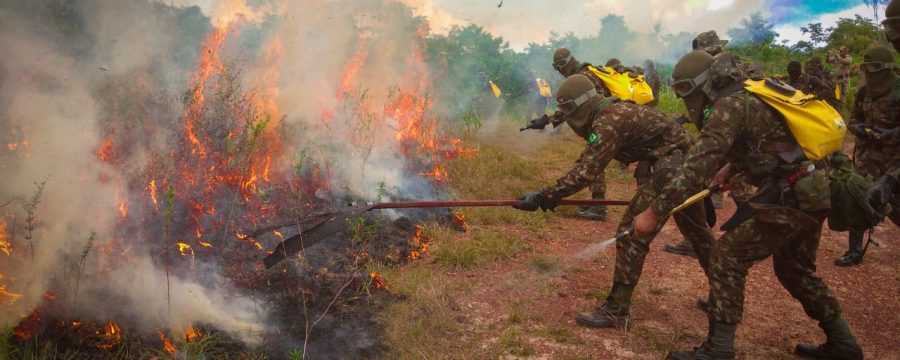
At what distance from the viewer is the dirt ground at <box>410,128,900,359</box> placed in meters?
3.66

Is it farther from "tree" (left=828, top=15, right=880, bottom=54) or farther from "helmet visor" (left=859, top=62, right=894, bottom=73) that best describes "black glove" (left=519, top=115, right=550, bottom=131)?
"tree" (left=828, top=15, right=880, bottom=54)

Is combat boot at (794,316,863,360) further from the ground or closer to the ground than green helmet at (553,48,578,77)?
closer to the ground

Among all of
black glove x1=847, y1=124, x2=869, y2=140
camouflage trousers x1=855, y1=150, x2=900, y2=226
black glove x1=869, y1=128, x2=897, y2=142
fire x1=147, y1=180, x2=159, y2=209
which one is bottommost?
fire x1=147, y1=180, x2=159, y2=209

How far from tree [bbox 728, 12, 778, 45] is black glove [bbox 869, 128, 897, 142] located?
12386 mm

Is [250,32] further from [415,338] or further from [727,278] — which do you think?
[727,278]

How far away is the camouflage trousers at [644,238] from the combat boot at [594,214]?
2782 mm

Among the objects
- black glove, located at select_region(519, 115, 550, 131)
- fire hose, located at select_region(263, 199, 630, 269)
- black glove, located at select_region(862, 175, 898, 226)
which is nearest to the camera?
black glove, located at select_region(862, 175, 898, 226)

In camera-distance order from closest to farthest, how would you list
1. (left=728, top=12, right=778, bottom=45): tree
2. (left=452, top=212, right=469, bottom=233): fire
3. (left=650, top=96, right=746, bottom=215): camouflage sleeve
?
1. (left=650, top=96, right=746, bottom=215): camouflage sleeve
2. (left=452, top=212, right=469, bottom=233): fire
3. (left=728, top=12, right=778, bottom=45): tree

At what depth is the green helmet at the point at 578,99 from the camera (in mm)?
4098

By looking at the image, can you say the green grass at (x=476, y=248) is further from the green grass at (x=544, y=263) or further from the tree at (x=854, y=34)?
the tree at (x=854, y=34)

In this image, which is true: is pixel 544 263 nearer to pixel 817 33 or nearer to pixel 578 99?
pixel 578 99

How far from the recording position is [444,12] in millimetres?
10062

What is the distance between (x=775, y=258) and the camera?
11.4ft

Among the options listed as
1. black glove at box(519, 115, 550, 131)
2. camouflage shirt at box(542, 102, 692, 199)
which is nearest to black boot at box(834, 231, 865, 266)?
camouflage shirt at box(542, 102, 692, 199)
